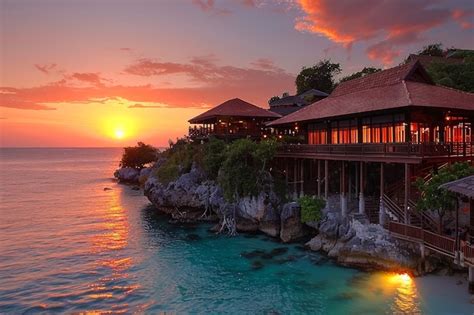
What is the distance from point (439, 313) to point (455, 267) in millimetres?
4925

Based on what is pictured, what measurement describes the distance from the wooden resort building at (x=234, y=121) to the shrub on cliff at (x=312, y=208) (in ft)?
55.2

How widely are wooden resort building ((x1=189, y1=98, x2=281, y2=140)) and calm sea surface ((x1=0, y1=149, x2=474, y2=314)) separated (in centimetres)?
1419

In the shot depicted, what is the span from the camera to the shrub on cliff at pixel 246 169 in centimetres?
3275

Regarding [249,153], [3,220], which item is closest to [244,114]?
[249,153]

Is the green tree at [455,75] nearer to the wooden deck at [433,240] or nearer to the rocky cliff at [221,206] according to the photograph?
the rocky cliff at [221,206]

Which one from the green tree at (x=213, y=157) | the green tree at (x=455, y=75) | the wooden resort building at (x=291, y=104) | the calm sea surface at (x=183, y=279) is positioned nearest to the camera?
the calm sea surface at (x=183, y=279)

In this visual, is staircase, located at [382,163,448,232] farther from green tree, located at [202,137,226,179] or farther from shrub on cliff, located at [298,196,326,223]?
green tree, located at [202,137,226,179]

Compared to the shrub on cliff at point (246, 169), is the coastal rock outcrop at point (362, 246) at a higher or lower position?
lower

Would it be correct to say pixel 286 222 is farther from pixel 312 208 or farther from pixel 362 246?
pixel 362 246

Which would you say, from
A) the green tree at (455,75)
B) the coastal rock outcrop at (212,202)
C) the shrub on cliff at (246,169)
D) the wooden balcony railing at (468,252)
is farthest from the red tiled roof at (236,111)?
the wooden balcony railing at (468,252)

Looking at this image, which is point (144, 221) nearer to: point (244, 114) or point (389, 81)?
point (244, 114)

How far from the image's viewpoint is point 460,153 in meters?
23.9

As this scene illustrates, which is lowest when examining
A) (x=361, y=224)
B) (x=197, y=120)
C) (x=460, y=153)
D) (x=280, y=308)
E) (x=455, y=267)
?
(x=280, y=308)

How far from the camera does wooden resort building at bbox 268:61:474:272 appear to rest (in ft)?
73.7
